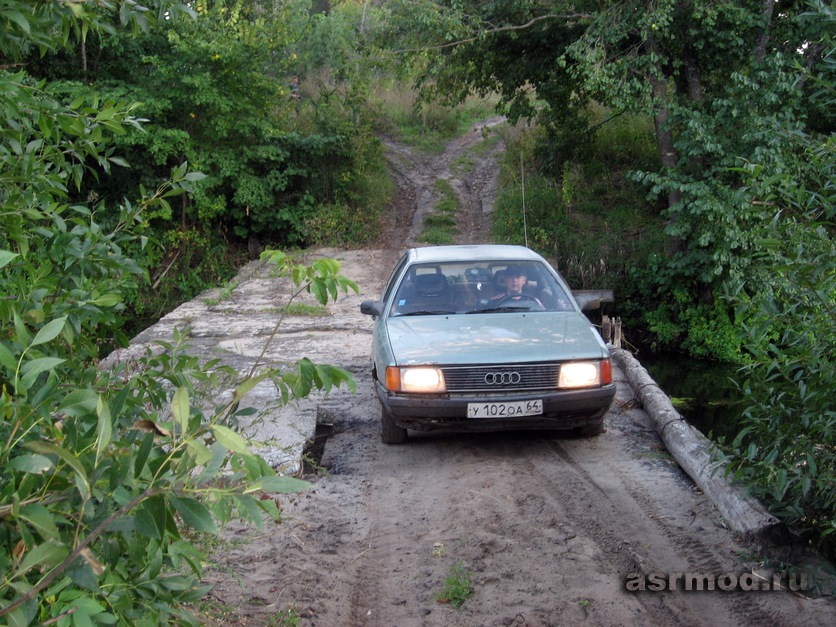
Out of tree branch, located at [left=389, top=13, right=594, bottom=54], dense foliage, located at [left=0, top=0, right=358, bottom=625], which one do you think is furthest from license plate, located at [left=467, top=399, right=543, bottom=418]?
tree branch, located at [left=389, top=13, right=594, bottom=54]

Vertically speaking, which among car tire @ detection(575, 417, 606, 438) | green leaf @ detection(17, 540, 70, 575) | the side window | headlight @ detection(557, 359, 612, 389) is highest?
green leaf @ detection(17, 540, 70, 575)

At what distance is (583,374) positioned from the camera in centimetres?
636

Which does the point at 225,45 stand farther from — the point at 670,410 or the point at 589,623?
the point at 589,623

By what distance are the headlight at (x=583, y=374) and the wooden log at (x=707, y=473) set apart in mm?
847

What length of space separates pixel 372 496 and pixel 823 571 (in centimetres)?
295

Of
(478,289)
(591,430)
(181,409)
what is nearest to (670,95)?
(478,289)

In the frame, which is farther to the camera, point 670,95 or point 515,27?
point 670,95

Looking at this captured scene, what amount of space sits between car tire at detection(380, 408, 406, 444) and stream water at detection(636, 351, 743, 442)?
5.44 meters

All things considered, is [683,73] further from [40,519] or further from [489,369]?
[40,519]

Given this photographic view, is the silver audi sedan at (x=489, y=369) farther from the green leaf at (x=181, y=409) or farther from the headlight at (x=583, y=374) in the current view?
the green leaf at (x=181, y=409)

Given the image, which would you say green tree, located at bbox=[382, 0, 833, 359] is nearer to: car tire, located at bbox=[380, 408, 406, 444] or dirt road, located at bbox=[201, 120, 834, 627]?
dirt road, located at bbox=[201, 120, 834, 627]

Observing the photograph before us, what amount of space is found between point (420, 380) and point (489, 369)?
532 mm

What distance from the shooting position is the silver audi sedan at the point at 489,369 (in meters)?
6.28

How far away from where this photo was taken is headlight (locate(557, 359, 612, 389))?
20.8ft
